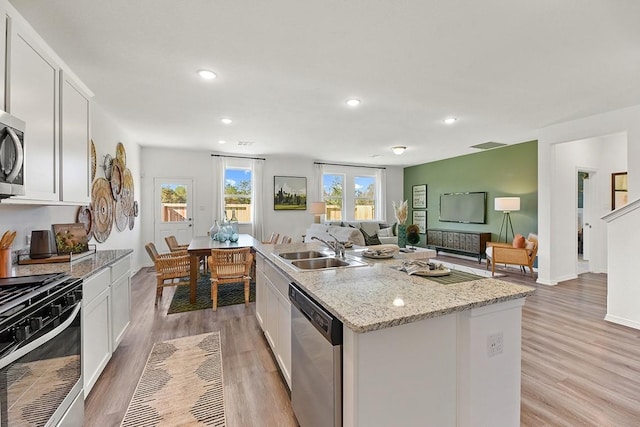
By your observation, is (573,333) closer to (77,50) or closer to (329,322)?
(329,322)

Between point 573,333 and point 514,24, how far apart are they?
290 centimetres

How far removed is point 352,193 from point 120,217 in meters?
5.61

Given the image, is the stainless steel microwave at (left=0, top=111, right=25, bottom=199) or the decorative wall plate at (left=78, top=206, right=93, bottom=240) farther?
the decorative wall plate at (left=78, top=206, right=93, bottom=240)

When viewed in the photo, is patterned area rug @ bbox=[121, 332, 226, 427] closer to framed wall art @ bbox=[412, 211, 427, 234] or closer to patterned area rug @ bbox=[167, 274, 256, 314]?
patterned area rug @ bbox=[167, 274, 256, 314]

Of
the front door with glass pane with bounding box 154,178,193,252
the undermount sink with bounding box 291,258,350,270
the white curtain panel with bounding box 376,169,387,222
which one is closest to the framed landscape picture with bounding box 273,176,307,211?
the front door with glass pane with bounding box 154,178,193,252

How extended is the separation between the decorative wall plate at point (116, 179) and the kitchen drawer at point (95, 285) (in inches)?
107

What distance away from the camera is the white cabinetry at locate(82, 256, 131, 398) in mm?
1816

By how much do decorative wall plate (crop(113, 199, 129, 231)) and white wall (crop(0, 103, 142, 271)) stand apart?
0.10 metres

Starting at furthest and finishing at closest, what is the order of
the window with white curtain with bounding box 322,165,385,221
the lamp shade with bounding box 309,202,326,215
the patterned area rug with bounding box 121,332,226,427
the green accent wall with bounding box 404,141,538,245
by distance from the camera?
the window with white curtain with bounding box 322,165,385,221
the lamp shade with bounding box 309,202,326,215
the green accent wall with bounding box 404,141,538,245
the patterned area rug with bounding box 121,332,226,427

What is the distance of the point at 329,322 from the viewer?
3.96ft

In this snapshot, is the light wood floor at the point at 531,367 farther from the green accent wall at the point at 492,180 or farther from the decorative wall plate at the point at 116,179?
the green accent wall at the point at 492,180

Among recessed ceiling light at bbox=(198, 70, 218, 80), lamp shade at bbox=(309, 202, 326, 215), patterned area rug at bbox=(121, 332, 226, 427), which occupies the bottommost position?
patterned area rug at bbox=(121, 332, 226, 427)

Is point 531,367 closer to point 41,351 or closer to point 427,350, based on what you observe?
point 427,350

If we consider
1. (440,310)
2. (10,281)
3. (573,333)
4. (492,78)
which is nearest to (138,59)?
(10,281)
